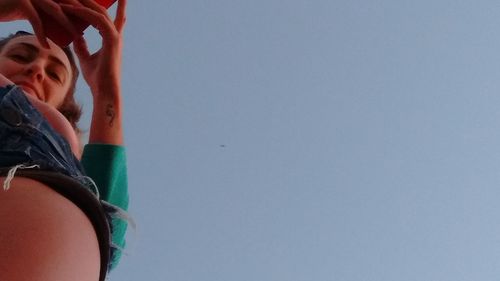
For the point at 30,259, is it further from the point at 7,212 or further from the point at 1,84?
the point at 1,84

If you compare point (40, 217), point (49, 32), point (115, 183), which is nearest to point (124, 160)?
point (115, 183)

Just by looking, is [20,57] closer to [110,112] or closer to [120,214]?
[110,112]

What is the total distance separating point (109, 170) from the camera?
1351 millimetres

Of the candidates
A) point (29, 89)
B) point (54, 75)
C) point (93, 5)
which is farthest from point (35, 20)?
point (54, 75)

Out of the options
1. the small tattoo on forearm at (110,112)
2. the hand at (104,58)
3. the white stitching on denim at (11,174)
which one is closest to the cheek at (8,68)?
the hand at (104,58)

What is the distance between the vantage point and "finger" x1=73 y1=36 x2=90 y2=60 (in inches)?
56.6

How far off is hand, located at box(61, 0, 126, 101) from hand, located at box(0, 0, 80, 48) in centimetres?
7

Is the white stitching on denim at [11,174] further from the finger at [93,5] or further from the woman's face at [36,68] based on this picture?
the woman's face at [36,68]

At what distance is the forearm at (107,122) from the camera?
1.42 m

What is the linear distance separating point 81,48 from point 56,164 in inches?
21.1

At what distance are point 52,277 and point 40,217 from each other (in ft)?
0.27

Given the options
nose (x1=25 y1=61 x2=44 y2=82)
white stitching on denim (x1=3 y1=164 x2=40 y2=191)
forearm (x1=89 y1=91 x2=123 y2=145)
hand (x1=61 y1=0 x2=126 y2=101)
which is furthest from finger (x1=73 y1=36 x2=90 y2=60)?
white stitching on denim (x1=3 y1=164 x2=40 y2=191)

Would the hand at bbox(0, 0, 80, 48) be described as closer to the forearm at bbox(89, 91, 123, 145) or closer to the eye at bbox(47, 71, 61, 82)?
the forearm at bbox(89, 91, 123, 145)

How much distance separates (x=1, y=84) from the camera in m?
1.12
